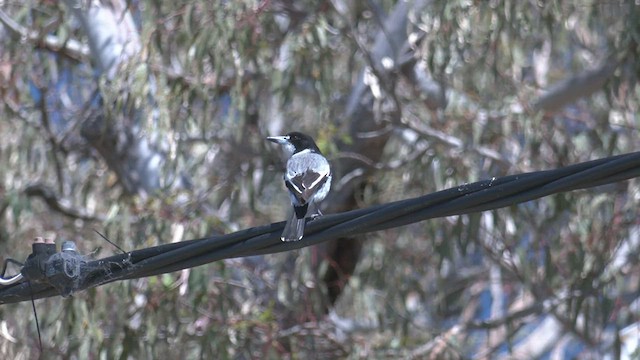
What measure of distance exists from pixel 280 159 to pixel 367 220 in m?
3.92

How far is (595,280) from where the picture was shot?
6.91 meters

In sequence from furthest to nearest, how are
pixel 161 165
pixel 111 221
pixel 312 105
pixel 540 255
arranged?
1. pixel 312 105
2. pixel 540 255
3. pixel 161 165
4. pixel 111 221

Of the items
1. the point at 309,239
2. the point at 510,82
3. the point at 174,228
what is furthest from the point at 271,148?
the point at 309,239

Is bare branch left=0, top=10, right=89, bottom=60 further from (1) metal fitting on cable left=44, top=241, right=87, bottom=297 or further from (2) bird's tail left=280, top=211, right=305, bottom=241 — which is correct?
(2) bird's tail left=280, top=211, right=305, bottom=241

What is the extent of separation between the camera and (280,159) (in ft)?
23.0

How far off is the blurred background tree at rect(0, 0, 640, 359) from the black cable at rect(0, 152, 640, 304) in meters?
2.61

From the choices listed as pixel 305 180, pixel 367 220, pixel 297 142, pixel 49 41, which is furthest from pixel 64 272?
pixel 49 41

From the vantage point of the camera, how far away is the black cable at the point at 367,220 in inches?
114

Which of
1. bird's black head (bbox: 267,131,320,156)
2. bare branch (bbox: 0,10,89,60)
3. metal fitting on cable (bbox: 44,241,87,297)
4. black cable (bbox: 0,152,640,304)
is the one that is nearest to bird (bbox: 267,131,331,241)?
bird's black head (bbox: 267,131,320,156)

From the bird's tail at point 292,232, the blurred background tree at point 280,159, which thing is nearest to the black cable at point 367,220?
the bird's tail at point 292,232

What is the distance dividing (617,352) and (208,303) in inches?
87.9

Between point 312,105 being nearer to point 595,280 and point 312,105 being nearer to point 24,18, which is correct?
point 24,18

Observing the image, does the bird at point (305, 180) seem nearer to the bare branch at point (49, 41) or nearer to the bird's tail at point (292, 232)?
the bird's tail at point (292, 232)

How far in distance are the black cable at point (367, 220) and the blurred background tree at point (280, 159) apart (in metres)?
2.61
